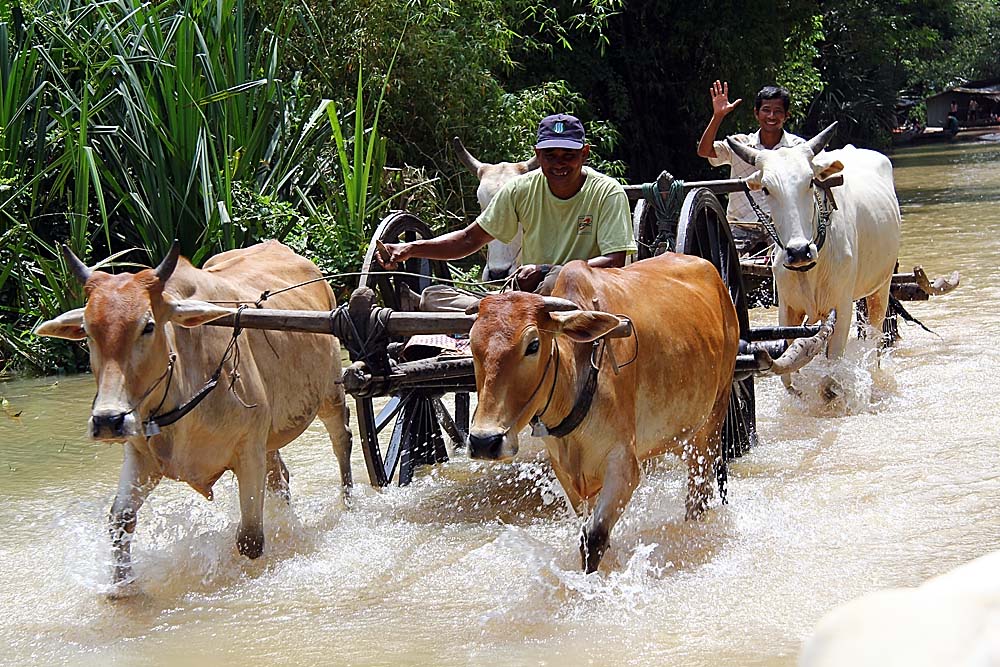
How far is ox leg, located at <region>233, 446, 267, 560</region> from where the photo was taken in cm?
516

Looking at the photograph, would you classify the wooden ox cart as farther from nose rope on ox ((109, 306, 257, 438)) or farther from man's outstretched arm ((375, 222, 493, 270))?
nose rope on ox ((109, 306, 257, 438))

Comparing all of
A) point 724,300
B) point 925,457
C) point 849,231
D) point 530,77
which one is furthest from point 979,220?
point 724,300

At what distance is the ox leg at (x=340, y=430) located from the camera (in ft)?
20.8

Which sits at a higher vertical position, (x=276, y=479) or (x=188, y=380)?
(x=188, y=380)

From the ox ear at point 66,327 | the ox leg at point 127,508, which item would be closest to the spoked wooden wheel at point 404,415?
the ox leg at point 127,508

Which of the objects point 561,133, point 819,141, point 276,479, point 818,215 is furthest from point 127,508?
point 819,141

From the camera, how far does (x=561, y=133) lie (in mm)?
5375

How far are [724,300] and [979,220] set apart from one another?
556 inches

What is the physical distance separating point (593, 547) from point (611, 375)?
2.12 ft

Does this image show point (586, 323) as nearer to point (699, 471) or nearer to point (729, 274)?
point (699, 471)

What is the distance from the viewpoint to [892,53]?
34625mm

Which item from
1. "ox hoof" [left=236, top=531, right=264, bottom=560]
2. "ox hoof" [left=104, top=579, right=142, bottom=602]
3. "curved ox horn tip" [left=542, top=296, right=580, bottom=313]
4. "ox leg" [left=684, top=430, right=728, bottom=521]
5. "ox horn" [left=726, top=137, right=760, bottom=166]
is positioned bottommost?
"ox hoof" [left=104, top=579, right=142, bottom=602]

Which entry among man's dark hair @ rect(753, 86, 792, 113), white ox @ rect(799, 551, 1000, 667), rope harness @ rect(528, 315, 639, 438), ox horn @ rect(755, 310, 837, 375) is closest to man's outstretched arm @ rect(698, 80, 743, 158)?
man's dark hair @ rect(753, 86, 792, 113)

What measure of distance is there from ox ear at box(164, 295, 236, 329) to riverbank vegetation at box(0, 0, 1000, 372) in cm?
369
